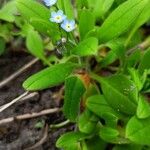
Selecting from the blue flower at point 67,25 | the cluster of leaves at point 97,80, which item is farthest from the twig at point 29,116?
the blue flower at point 67,25

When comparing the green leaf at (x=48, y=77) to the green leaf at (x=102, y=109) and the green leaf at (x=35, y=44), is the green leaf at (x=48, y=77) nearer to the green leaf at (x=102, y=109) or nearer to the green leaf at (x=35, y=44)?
the green leaf at (x=102, y=109)

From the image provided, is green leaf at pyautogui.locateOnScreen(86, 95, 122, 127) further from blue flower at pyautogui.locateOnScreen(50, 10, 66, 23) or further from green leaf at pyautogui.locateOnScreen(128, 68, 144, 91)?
blue flower at pyautogui.locateOnScreen(50, 10, 66, 23)

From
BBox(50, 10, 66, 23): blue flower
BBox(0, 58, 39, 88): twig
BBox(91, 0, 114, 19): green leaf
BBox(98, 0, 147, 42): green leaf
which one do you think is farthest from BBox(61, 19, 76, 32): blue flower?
BBox(0, 58, 39, 88): twig

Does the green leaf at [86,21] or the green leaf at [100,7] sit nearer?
the green leaf at [86,21]

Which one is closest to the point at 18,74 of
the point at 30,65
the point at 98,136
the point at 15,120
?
the point at 30,65

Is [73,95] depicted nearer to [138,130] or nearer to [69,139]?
[69,139]

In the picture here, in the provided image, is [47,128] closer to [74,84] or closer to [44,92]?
[44,92]
